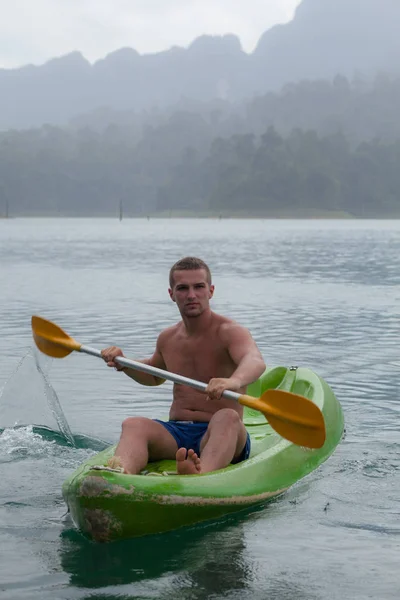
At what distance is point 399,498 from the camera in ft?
21.3

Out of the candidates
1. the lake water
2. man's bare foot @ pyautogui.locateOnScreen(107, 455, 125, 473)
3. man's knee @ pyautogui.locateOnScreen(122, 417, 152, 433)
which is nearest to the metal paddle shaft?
man's knee @ pyautogui.locateOnScreen(122, 417, 152, 433)

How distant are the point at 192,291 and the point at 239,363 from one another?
1.65ft

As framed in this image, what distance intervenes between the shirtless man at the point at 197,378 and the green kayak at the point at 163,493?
0.11 m

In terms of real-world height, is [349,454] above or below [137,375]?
below

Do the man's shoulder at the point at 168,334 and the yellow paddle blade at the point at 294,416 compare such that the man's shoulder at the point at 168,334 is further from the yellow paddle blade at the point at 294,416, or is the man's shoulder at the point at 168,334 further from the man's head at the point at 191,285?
the yellow paddle blade at the point at 294,416

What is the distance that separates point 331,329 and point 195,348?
9503 millimetres

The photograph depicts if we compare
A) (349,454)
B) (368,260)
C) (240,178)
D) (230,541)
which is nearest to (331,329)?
(349,454)

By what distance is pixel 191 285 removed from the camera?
600cm

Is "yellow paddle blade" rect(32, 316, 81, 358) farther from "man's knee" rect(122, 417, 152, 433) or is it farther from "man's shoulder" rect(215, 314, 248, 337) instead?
"man's shoulder" rect(215, 314, 248, 337)

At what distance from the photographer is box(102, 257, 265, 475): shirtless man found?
5.86 m

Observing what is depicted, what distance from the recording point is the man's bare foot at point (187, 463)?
5566mm

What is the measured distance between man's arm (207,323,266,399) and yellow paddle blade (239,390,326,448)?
14cm

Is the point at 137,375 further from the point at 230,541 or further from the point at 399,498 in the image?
the point at 399,498

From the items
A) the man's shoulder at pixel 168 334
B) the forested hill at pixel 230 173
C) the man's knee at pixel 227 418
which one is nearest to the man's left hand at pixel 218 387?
the man's knee at pixel 227 418
